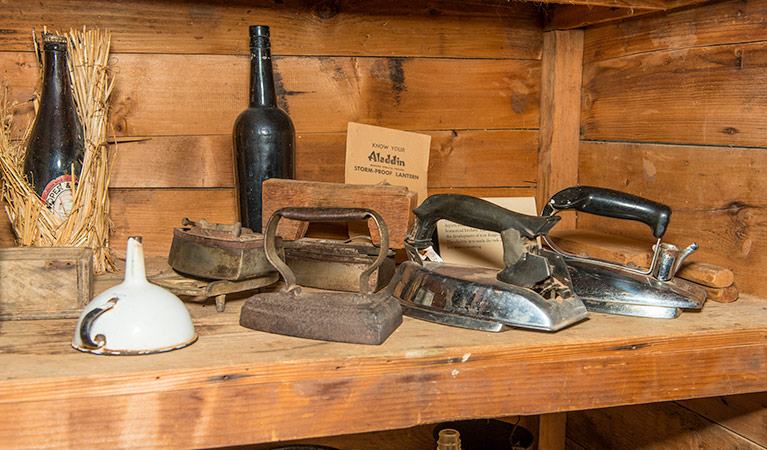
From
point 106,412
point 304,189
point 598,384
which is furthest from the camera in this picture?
point 304,189

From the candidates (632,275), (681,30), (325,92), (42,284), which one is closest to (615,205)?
(632,275)

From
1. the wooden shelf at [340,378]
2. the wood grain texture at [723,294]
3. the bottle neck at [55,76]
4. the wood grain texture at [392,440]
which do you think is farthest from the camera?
the wood grain texture at [392,440]

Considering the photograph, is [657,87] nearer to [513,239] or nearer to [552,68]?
[552,68]

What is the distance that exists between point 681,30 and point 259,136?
63 centimetres

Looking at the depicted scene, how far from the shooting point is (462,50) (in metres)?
1.23

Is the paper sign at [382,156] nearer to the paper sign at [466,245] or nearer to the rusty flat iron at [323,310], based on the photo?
the paper sign at [466,245]

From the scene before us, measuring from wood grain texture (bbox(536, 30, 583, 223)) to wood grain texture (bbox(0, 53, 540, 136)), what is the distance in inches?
1.1

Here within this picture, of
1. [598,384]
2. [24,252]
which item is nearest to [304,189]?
[24,252]

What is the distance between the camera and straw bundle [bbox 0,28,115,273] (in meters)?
0.97

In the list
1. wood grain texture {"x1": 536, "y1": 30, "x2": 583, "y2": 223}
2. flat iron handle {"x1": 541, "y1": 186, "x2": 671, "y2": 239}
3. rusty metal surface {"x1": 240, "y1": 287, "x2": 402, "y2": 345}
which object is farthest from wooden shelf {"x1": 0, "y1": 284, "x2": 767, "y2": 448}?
wood grain texture {"x1": 536, "y1": 30, "x2": 583, "y2": 223}

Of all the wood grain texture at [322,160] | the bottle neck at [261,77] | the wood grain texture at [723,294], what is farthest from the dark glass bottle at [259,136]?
the wood grain texture at [723,294]

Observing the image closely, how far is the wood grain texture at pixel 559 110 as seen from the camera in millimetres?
1247

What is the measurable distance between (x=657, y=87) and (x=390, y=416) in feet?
2.18

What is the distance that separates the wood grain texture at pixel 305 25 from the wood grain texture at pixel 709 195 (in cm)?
30
